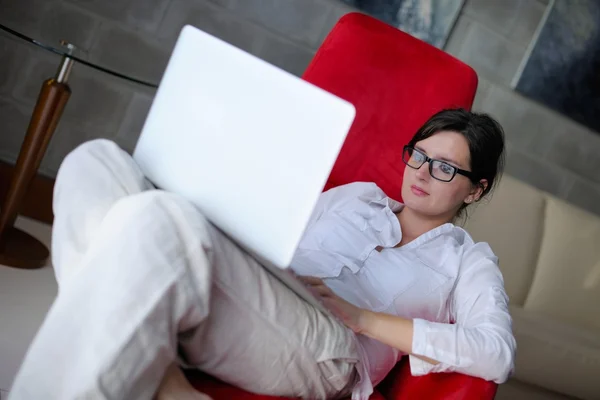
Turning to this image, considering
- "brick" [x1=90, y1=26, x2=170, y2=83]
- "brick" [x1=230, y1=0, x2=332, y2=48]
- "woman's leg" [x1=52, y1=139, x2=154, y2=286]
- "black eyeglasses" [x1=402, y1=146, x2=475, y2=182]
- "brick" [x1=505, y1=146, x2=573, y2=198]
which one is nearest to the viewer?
"woman's leg" [x1=52, y1=139, x2=154, y2=286]

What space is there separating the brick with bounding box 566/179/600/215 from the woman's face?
65.6 inches

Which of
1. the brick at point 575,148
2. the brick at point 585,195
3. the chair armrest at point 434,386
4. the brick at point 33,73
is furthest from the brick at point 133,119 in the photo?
the brick at point 585,195

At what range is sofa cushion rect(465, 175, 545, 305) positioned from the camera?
2.29 metres

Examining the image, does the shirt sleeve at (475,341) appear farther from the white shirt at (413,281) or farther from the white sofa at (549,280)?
the white sofa at (549,280)

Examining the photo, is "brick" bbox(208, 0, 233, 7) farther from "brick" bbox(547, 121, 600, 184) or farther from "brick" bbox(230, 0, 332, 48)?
"brick" bbox(547, 121, 600, 184)

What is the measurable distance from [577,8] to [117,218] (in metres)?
2.45

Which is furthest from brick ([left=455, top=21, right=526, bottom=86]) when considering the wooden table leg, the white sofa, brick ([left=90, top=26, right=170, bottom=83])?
the wooden table leg

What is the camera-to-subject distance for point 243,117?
0.87 metres

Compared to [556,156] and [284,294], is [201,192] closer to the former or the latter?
[284,294]

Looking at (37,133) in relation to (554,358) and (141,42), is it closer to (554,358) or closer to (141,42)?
(141,42)

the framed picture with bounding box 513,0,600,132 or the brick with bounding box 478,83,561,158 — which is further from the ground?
the framed picture with bounding box 513,0,600,132

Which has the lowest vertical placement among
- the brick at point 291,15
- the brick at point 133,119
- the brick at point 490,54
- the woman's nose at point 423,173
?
the brick at point 133,119

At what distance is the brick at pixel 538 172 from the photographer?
279 cm

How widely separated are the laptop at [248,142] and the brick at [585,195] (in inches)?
90.1
